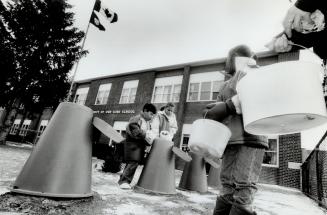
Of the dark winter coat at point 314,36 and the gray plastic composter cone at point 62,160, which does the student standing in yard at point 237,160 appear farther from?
the gray plastic composter cone at point 62,160

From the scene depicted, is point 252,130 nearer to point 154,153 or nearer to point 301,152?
point 154,153

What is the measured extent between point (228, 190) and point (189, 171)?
268 centimetres

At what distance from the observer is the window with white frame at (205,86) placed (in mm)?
14281

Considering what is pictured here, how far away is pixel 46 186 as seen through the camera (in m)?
2.09

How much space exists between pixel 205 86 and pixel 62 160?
518 inches

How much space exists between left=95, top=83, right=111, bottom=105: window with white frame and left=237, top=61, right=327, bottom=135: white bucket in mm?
19393

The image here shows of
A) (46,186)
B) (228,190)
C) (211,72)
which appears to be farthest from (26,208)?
(211,72)

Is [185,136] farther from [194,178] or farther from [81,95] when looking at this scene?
[81,95]

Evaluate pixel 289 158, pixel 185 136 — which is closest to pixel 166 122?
pixel 289 158

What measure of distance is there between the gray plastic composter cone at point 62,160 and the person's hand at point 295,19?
204 centimetres

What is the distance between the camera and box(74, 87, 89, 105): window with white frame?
2253cm

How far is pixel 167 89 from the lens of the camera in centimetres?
1639

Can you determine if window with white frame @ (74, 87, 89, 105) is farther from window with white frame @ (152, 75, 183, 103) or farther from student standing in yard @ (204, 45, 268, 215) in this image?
student standing in yard @ (204, 45, 268, 215)

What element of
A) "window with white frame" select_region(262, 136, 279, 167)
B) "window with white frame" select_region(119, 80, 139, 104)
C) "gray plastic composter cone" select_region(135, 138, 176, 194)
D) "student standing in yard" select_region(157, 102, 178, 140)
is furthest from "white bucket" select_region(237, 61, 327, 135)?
"window with white frame" select_region(119, 80, 139, 104)
